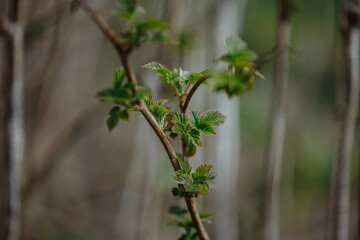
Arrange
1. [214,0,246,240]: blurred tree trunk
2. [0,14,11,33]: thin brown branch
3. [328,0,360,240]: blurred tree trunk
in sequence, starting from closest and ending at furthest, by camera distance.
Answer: [0,14,11,33]: thin brown branch < [328,0,360,240]: blurred tree trunk < [214,0,246,240]: blurred tree trunk

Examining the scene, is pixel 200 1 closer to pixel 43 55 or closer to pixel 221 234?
pixel 43 55

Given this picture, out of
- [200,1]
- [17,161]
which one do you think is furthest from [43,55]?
[17,161]

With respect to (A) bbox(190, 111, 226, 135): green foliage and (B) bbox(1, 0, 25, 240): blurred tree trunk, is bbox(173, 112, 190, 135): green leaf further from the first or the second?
(B) bbox(1, 0, 25, 240): blurred tree trunk

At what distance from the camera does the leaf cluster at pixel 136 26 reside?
1.27 feet

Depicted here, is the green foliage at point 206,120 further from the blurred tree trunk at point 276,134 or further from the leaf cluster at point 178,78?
the blurred tree trunk at point 276,134

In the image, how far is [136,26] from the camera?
0.39m

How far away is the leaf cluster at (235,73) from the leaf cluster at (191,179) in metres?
0.09

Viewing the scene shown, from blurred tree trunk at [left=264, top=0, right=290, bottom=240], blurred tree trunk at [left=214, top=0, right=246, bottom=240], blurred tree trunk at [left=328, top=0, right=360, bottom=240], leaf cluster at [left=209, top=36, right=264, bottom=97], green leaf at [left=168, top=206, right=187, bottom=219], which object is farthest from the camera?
blurred tree trunk at [left=214, top=0, right=246, bottom=240]

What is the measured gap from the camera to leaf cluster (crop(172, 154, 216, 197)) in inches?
14.8

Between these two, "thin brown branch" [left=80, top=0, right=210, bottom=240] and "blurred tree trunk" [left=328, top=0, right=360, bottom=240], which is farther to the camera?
"blurred tree trunk" [left=328, top=0, right=360, bottom=240]

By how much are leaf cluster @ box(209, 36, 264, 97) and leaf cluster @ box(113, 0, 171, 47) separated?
0.25ft

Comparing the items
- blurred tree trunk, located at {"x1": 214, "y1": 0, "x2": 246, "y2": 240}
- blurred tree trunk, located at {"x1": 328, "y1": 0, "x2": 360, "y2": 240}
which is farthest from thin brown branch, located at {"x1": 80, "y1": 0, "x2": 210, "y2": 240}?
blurred tree trunk, located at {"x1": 214, "y1": 0, "x2": 246, "y2": 240}

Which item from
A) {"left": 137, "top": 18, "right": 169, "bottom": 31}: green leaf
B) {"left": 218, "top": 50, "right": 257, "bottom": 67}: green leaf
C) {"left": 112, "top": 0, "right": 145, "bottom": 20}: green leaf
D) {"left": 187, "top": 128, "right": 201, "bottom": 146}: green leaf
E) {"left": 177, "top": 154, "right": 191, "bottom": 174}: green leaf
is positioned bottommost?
{"left": 177, "top": 154, "right": 191, "bottom": 174}: green leaf

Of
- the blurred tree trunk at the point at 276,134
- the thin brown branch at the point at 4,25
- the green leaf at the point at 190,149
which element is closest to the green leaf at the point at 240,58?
the green leaf at the point at 190,149
